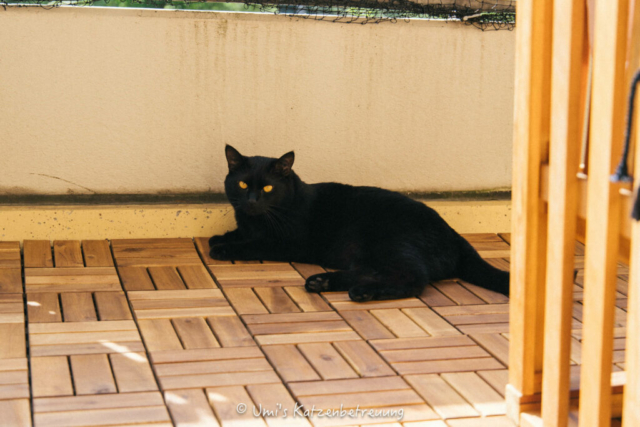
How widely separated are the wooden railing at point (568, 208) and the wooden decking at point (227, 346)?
25cm

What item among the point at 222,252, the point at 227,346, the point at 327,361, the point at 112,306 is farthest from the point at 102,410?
the point at 222,252

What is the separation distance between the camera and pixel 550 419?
4.27ft

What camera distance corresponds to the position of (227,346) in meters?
1.86

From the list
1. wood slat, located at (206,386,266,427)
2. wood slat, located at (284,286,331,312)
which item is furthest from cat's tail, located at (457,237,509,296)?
wood slat, located at (206,386,266,427)

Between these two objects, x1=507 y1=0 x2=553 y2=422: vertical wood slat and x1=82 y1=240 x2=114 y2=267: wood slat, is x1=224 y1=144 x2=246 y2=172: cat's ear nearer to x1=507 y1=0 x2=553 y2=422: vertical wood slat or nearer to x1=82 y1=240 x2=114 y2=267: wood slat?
x1=82 y1=240 x2=114 y2=267: wood slat

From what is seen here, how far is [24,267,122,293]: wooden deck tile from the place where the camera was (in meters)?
2.29

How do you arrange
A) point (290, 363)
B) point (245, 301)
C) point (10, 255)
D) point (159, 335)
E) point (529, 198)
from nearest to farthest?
point (529, 198), point (290, 363), point (159, 335), point (245, 301), point (10, 255)

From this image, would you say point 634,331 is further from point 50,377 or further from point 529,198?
point 50,377

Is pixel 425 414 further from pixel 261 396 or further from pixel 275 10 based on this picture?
pixel 275 10

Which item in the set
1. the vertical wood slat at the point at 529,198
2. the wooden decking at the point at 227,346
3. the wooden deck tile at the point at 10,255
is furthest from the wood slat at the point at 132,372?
the wooden deck tile at the point at 10,255

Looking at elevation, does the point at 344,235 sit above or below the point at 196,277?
above

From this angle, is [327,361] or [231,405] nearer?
[231,405]

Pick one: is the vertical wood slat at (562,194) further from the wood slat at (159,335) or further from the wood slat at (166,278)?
the wood slat at (166,278)

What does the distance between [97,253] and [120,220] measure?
0.24 m
